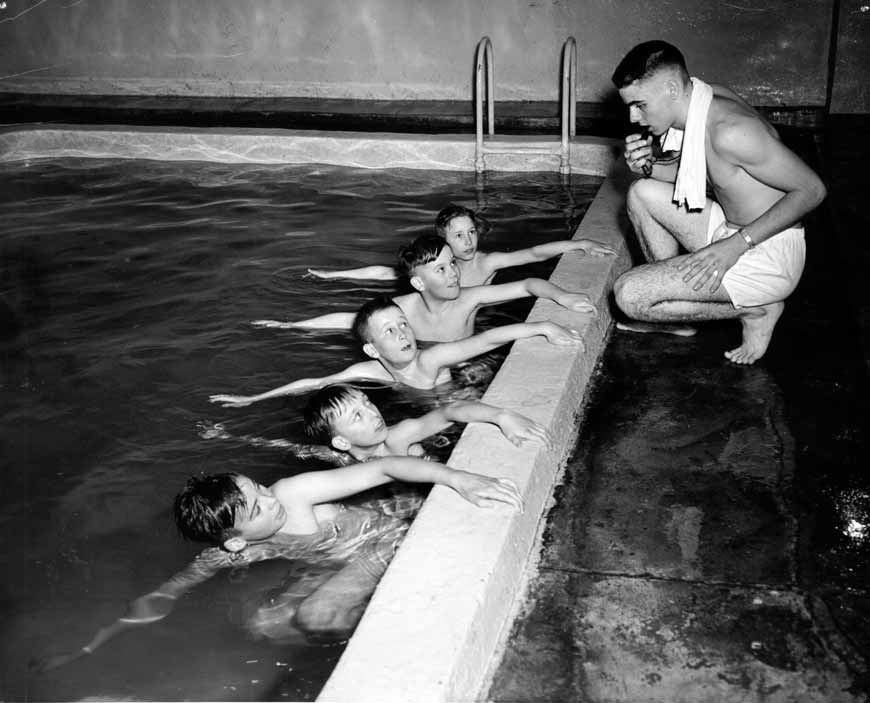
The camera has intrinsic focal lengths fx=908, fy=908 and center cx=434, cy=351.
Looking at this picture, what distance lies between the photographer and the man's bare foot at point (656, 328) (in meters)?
4.86

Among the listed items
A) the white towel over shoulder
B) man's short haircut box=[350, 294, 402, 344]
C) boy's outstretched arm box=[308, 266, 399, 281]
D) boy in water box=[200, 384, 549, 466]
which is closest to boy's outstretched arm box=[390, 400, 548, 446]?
boy in water box=[200, 384, 549, 466]

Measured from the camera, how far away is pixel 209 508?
343cm

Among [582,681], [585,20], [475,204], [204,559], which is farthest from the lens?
[585,20]

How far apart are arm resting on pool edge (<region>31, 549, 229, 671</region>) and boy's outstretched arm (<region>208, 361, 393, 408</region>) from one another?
1.38 m

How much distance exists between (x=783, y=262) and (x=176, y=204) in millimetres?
6010

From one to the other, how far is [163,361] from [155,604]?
2.33 m

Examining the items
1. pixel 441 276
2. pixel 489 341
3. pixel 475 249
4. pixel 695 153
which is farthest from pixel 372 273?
pixel 695 153

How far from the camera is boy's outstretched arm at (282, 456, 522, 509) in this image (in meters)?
3.21

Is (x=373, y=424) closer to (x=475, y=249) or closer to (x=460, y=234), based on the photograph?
(x=460, y=234)

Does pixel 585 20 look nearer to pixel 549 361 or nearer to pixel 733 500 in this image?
pixel 549 361

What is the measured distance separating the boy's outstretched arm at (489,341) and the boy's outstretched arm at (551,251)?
0.88 meters

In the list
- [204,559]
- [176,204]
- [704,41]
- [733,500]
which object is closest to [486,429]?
[733,500]

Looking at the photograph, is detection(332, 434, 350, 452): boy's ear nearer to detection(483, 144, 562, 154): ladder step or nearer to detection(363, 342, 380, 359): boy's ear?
detection(363, 342, 380, 359): boy's ear

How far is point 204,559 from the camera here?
3.81m
